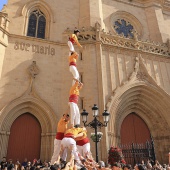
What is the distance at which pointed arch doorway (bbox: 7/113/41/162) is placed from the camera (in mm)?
12258

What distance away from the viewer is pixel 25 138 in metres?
12.8

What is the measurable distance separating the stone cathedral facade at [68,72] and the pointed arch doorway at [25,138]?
0.06 meters

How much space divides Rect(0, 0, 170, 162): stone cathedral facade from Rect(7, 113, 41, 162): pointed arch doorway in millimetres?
62

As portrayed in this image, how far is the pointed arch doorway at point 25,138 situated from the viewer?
12.3m

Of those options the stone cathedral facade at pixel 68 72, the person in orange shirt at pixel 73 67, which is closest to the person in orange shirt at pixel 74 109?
the person in orange shirt at pixel 73 67

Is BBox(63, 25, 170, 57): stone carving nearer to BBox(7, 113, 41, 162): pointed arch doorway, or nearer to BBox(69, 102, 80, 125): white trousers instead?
BBox(7, 113, 41, 162): pointed arch doorway

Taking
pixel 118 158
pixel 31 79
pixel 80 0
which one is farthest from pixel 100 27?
pixel 118 158

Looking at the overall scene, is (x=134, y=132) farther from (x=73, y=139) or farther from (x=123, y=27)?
(x=123, y=27)

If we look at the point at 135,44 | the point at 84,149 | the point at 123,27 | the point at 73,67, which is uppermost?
the point at 123,27

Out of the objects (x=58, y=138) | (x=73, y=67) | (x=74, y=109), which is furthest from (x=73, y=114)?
(x=73, y=67)

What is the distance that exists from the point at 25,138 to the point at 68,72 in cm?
541

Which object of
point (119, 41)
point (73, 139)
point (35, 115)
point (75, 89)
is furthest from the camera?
point (119, 41)

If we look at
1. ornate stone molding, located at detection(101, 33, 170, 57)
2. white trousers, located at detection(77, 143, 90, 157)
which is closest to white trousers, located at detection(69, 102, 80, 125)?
white trousers, located at detection(77, 143, 90, 157)

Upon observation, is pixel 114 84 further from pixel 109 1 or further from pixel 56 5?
pixel 109 1
